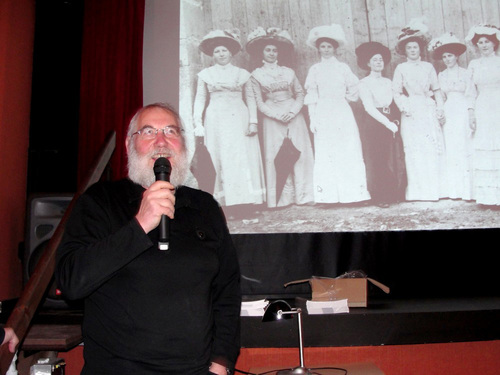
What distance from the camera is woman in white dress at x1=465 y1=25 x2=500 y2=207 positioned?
3.37 m

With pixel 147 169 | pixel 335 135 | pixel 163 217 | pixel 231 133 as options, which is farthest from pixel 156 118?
pixel 335 135

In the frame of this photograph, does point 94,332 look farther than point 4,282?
No

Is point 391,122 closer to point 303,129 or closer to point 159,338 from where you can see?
point 303,129

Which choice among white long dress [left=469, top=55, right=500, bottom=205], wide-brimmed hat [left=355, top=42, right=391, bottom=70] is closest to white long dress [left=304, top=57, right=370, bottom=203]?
wide-brimmed hat [left=355, top=42, right=391, bottom=70]

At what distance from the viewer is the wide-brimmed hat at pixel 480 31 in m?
3.50

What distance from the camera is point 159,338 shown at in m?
1.42

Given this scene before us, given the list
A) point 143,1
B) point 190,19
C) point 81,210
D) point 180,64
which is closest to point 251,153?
point 180,64

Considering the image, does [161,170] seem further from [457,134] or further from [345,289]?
[457,134]

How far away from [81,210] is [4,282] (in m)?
2.01

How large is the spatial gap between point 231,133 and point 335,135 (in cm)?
72

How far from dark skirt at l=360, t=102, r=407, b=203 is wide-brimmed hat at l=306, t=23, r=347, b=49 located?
1.92 ft

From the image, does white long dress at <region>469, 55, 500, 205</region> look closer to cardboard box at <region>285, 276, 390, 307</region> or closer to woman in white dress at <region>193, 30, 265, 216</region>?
cardboard box at <region>285, 276, 390, 307</region>

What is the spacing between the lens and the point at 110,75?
361 centimetres

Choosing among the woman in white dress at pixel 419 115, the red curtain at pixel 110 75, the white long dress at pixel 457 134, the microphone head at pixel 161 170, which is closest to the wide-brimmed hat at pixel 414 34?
the woman in white dress at pixel 419 115
